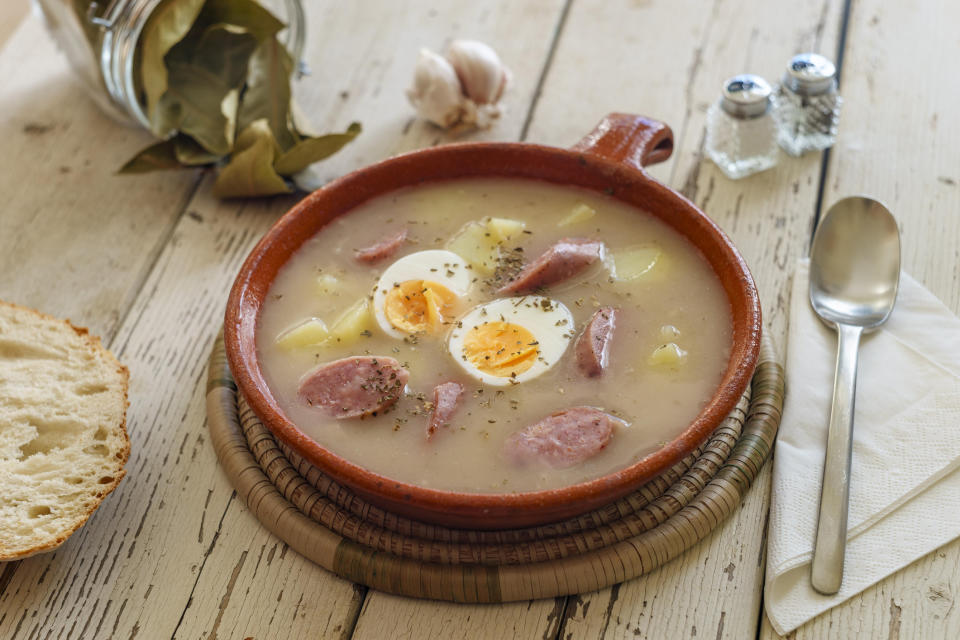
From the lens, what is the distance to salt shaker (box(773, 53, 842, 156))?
2.28 metres

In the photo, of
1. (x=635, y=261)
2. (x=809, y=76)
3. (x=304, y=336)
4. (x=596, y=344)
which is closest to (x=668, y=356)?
(x=596, y=344)

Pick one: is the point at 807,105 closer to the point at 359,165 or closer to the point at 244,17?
the point at 359,165

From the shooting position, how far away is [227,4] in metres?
2.36

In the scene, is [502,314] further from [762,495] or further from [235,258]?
[235,258]

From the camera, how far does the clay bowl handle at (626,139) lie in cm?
202

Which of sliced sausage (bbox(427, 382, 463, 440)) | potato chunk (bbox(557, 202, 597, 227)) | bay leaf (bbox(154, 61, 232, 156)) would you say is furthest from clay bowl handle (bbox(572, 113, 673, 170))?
bay leaf (bbox(154, 61, 232, 156))

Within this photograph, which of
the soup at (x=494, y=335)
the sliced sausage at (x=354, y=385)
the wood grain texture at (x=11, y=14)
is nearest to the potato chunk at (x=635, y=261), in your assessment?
the soup at (x=494, y=335)

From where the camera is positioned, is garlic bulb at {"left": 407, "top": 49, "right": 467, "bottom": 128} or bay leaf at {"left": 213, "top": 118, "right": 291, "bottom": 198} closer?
bay leaf at {"left": 213, "top": 118, "right": 291, "bottom": 198}

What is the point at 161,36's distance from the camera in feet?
7.38

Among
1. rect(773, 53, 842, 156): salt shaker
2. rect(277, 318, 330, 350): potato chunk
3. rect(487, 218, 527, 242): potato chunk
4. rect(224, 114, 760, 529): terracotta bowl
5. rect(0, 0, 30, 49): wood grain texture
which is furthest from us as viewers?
rect(0, 0, 30, 49): wood grain texture

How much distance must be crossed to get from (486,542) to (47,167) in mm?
1577

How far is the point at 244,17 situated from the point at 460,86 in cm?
54

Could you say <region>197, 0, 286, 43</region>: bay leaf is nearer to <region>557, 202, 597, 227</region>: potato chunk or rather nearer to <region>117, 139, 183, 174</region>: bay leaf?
<region>117, 139, 183, 174</region>: bay leaf

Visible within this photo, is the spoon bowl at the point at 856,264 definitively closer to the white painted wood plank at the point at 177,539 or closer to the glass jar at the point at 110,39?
the white painted wood plank at the point at 177,539
